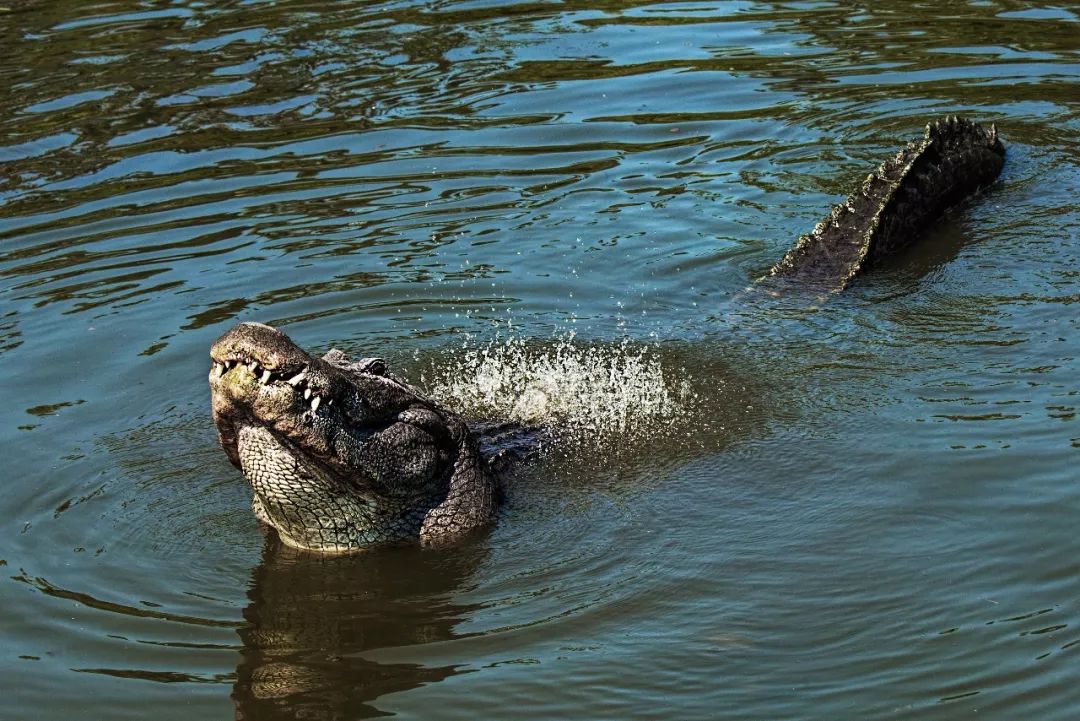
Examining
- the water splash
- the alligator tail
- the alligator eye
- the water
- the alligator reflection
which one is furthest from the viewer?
the alligator tail

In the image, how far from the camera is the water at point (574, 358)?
228 inches

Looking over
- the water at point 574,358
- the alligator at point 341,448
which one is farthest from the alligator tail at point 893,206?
the alligator at point 341,448

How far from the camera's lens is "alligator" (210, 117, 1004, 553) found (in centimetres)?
581

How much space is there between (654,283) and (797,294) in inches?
39.7

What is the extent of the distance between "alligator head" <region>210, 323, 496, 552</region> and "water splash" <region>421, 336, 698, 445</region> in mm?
998

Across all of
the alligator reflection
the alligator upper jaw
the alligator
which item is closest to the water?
the alligator reflection

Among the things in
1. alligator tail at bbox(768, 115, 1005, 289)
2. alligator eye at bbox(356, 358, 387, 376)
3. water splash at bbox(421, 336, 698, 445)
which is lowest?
water splash at bbox(421, 336, 698, 445)

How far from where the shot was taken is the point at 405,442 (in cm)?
636

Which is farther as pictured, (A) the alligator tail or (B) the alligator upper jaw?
(A) the alligator tail

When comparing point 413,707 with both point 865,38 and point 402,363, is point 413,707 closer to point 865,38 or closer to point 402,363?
point 402,363

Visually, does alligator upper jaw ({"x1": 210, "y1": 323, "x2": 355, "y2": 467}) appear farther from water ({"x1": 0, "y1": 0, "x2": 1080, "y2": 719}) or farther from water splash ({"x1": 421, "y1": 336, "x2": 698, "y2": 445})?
water splash ({"x1": 421, "y1": 336, "x2": 698, "y2": 445})

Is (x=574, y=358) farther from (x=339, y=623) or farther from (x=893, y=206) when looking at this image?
(x=339, y=623)

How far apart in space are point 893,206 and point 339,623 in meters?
5.13

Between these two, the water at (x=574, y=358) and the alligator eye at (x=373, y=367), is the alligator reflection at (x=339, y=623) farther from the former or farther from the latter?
the alligator eye at (x=373, y=367)
